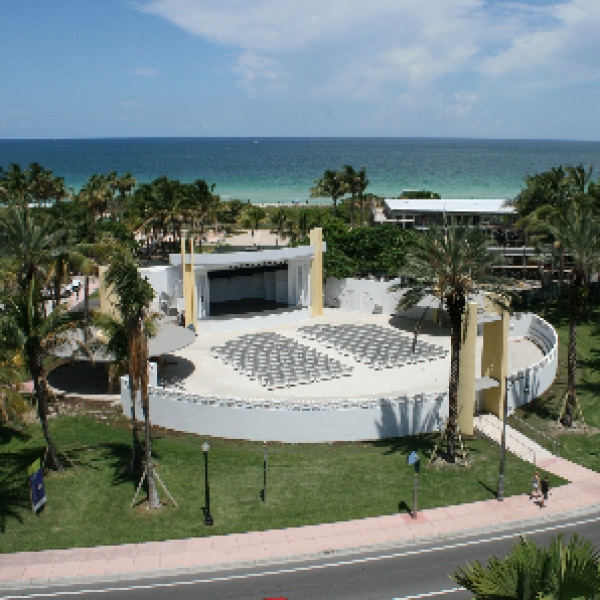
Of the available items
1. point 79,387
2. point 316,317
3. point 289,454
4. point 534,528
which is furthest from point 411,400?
point 316,317

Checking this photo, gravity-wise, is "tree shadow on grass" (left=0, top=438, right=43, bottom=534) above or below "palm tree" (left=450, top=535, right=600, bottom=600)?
below

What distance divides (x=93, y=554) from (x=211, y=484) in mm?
5495

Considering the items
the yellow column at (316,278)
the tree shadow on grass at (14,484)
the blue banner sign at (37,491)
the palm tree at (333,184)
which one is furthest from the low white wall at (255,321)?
the palm tree at (333,184)

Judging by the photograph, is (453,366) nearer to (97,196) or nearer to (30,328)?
(30,328)

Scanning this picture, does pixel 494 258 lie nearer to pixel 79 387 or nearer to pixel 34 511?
pixel 34 511

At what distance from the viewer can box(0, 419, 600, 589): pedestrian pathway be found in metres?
20.0

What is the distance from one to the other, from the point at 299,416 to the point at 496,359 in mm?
10141

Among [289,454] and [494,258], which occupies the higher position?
[494,258]

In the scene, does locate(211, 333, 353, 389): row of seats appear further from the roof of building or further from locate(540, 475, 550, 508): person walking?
the roof of building

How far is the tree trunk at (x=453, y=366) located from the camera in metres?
26.0

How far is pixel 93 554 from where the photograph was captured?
20875mm

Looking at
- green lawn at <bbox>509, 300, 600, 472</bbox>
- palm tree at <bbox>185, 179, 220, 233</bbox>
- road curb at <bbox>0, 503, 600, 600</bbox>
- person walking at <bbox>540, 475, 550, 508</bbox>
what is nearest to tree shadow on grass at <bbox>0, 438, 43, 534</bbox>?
road curb at <bbox>0, 503, 600, 600</bbox>

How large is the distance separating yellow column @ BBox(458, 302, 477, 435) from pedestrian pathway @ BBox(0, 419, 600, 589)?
5.79 m

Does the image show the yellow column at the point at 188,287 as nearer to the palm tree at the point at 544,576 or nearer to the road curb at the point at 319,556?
the road curb at the point at 319,556
